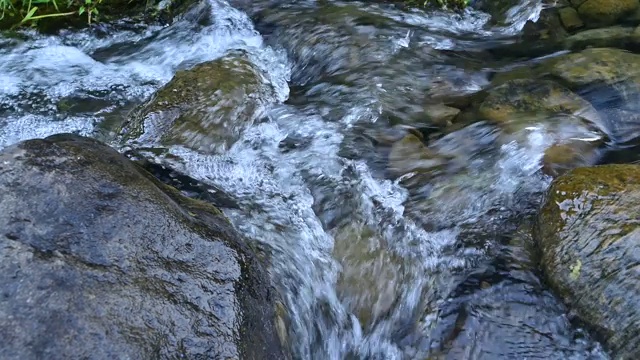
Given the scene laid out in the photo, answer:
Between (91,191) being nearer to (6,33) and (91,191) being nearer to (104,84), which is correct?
(104,84)

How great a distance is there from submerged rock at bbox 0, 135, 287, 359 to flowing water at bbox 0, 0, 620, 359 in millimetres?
687

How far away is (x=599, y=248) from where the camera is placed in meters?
2.84

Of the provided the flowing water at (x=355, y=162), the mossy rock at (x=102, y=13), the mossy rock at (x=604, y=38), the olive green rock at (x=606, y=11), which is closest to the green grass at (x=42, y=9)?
the mossy rock at (x=102, y=13)

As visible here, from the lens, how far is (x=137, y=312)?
6.34 ft

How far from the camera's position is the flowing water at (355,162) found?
2.96 m

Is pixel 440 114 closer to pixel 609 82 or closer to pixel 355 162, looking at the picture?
pixel 355 162

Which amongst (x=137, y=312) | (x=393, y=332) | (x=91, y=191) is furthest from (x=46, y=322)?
(x=393, y=332)

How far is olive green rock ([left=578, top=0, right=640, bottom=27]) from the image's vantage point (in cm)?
511

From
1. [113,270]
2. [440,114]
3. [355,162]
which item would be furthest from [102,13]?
[113,270]

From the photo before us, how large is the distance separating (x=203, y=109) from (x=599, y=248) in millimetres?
2445

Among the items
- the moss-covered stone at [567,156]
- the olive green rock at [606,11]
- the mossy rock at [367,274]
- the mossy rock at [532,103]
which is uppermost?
the olive green rock at [606,11]

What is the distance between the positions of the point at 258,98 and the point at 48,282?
2.49 metres

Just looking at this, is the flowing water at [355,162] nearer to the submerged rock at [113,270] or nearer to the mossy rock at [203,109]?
the mossy rock at [203,109]

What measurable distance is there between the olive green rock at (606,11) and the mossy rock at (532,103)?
123 cm
